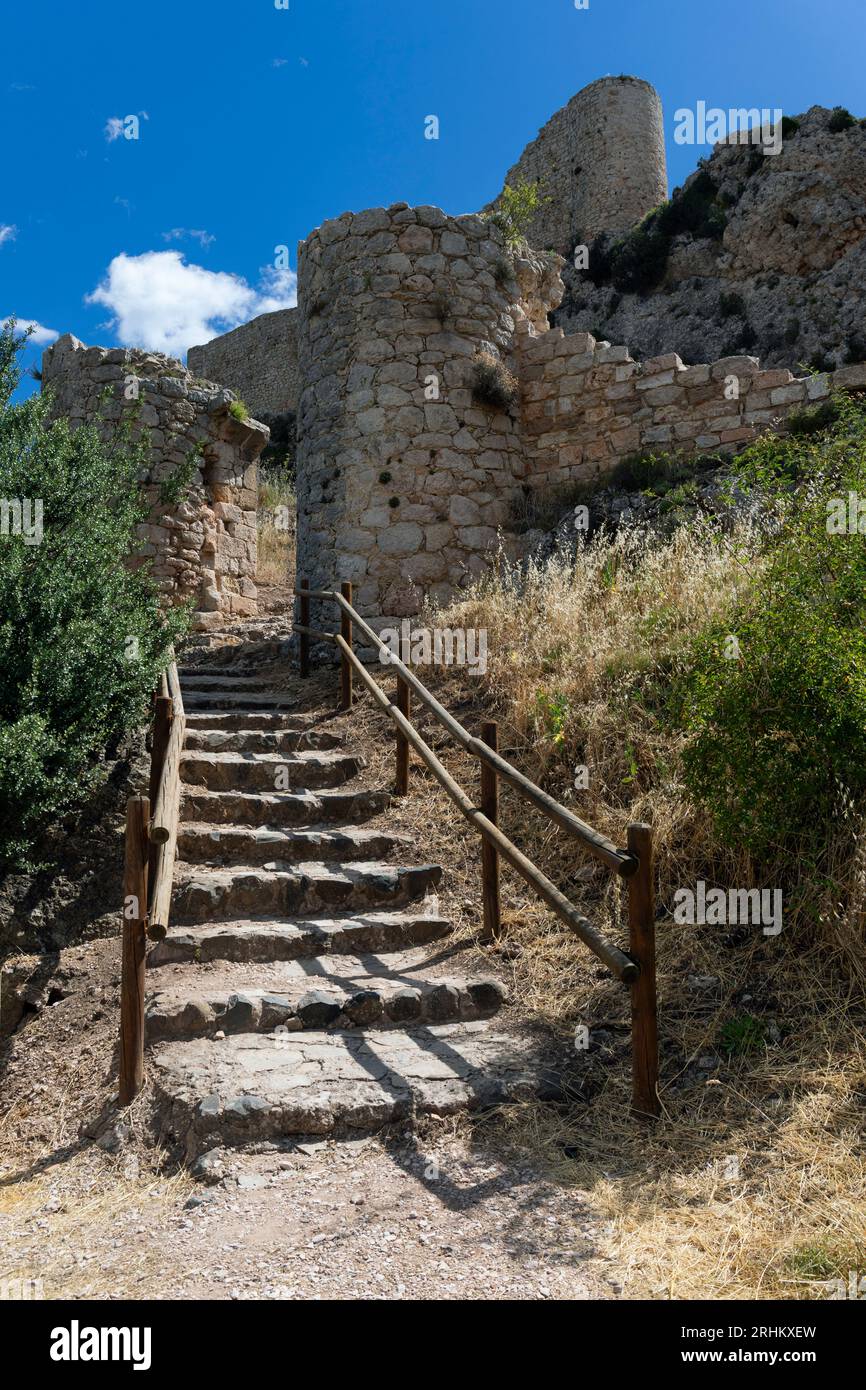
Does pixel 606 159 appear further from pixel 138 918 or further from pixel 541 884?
pixel 138 918

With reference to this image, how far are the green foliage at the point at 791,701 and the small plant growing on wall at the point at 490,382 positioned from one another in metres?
4.98

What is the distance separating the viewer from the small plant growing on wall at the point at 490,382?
9.03 metres

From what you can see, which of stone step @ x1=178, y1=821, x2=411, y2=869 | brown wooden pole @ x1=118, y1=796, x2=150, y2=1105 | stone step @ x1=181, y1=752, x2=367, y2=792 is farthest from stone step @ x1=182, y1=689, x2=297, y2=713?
brown wooden pole @ x1=118, y1=796, x2=150, y2=1105

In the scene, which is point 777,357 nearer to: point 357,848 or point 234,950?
point 357,848

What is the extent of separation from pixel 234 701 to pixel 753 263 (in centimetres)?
A: 1738

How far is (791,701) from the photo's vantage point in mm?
4031

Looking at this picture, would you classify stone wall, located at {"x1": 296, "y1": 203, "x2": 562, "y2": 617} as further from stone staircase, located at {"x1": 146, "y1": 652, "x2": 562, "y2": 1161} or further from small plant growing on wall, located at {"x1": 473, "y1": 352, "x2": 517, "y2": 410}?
stone staircase, located at {"x1": 146, "y1": 652, "x2": 562, "y2": 1161}

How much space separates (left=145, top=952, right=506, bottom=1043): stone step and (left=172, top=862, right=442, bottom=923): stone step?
462mm

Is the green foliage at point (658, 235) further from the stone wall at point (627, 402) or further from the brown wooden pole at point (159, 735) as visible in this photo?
the brown wooden pole at point (159, 735)

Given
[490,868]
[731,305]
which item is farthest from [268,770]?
[731,305]

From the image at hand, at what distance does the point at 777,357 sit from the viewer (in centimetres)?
1817
